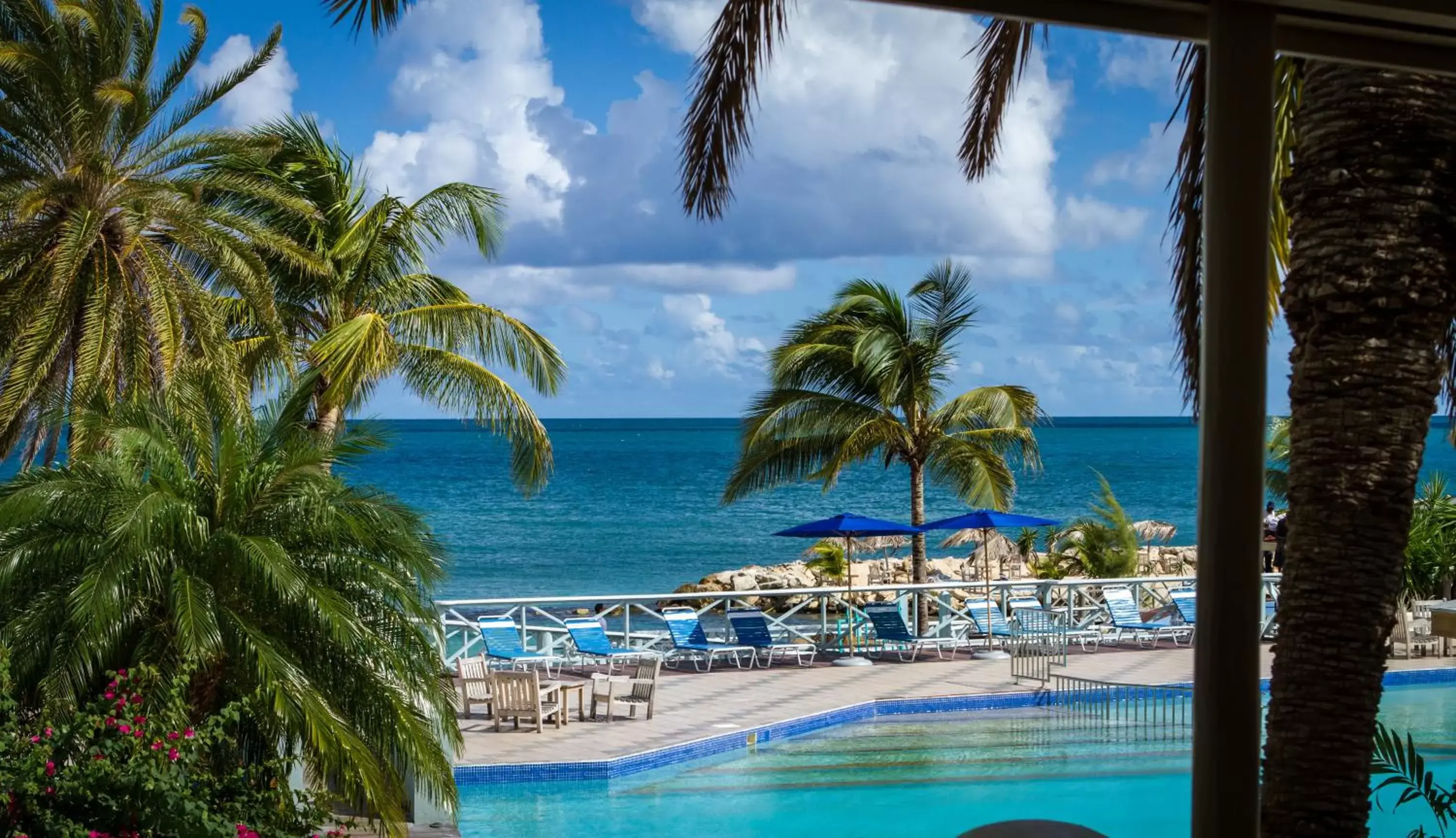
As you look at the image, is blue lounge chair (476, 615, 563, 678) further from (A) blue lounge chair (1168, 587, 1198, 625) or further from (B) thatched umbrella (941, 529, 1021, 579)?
(B) thatched umbrella (941, 529, 1021, 579)

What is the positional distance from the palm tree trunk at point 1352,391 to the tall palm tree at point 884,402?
1435 centimetres

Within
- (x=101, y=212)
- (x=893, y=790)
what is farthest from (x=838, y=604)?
(x=101, y=212)

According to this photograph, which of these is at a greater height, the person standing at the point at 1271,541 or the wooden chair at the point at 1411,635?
the person standing at the point at 1271,541

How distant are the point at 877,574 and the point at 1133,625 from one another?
1881 centimetres

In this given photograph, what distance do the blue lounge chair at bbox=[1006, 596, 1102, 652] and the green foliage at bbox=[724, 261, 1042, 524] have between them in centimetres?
285

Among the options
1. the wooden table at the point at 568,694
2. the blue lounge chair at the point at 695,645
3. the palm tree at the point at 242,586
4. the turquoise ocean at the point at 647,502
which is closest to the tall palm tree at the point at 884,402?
the blue lounge chair at the point at 695,645

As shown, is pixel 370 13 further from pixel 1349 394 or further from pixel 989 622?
pixel 989 622

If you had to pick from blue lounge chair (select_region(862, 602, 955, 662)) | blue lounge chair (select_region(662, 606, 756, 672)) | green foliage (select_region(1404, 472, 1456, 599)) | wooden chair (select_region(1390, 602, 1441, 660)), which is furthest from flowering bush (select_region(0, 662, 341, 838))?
green foliage (select_region(1404, 472, 1456, 599))

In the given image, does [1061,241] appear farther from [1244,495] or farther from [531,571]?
[1244,495]

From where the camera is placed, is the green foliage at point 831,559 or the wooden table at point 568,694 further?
the green foliage at point 831,559

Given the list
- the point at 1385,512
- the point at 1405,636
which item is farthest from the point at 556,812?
the point at 1405,636

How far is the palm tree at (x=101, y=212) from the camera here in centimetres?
1112

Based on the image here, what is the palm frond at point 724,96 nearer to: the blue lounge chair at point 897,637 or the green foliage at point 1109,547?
the blue lounge chair at point 897,637

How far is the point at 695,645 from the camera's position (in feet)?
51.9
